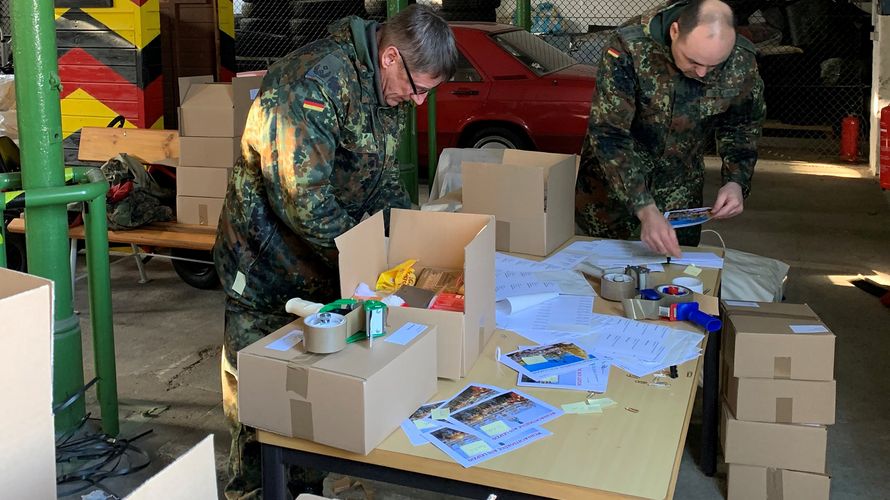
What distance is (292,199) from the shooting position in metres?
2.21

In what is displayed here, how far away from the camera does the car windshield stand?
7.58m

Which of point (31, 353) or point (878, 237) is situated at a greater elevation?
point (31, 353)

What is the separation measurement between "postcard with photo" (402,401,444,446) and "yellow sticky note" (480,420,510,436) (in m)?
0.09

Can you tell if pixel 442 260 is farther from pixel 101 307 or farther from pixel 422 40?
pixel 101 307

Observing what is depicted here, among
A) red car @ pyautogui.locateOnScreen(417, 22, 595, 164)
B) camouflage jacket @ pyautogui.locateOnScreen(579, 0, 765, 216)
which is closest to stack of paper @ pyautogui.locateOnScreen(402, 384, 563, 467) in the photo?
camouflage jacket @ pyautogui.locateOnScreen(579, 0, 765, 216)

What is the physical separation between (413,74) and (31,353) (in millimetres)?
1416

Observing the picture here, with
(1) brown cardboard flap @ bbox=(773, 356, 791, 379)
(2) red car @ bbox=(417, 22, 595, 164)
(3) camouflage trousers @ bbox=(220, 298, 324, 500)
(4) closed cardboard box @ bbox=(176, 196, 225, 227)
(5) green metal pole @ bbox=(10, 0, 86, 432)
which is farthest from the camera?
(2) red car @ bbox=(417, 22, 595, 164)

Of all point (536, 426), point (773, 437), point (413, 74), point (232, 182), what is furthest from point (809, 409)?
point (232, 182)

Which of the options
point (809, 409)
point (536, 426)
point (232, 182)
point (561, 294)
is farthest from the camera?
point (809, 409)

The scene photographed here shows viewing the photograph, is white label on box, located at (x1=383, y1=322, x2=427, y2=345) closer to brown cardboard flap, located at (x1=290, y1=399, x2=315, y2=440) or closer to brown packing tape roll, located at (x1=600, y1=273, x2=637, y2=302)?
brown cardboard flap, located at (x1=290, y1=399, x2=315, y2=440)

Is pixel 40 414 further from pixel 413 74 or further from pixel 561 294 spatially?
pixel 561 294

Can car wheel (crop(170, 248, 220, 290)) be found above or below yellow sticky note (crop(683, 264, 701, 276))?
below

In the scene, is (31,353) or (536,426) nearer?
(31,353)

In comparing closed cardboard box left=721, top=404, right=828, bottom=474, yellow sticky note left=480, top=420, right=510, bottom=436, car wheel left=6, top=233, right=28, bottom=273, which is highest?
yellow sticky note left=480, top=420, right=510, bottom=436
